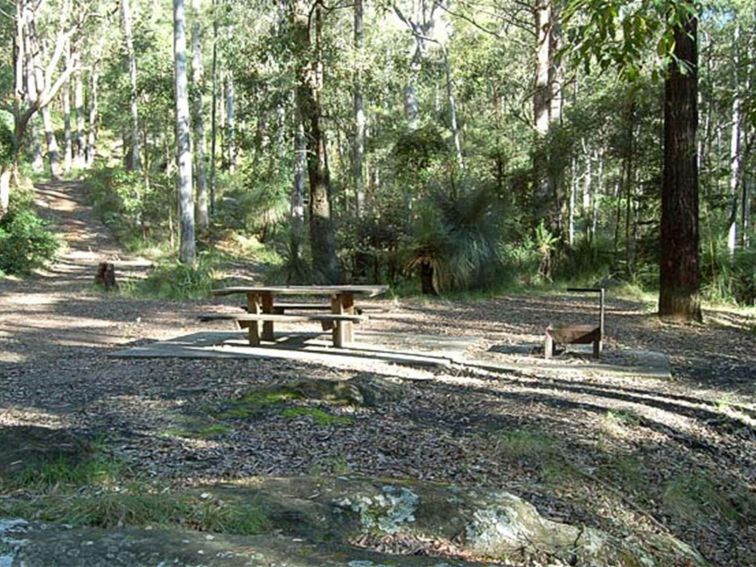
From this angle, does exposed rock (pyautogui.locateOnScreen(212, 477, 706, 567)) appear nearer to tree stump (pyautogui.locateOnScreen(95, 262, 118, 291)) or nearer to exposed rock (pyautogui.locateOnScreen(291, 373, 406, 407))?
exposed rock (pyautogui.locateOnScreen(291, 373, 406, 407))

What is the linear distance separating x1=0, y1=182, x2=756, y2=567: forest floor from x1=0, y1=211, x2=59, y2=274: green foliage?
9094mm

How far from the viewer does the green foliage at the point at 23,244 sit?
18.2m

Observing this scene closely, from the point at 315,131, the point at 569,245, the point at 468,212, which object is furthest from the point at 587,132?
the point at 315,131

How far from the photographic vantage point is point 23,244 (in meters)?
18.7

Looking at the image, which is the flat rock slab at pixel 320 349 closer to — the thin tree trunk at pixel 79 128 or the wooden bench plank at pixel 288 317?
the wooden bench plank at pixel 288 317

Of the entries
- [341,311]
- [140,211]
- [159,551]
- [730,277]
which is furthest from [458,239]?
[140,211]

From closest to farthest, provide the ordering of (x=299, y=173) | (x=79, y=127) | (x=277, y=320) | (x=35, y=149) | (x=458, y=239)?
(x=277, y=320) → (x=458, y=239) → (x=299, y=173) → (x=35, y=149) → (x=79, y=127)

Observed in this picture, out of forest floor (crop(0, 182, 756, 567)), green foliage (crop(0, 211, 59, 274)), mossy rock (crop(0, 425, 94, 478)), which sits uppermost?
green foliage (crop(0, 211, 59, 274))

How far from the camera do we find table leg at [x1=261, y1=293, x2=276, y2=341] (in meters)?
9.05

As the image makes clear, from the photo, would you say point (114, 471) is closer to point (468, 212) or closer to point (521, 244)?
point (468, 212)

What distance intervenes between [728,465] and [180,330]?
298 inches

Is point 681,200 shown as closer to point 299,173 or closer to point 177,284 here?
point 177,284

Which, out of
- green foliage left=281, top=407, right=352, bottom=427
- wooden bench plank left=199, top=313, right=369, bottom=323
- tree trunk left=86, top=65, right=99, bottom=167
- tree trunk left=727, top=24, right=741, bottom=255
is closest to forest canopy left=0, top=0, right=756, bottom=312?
tree trunk left=727, top=24, right=741, bottom=255

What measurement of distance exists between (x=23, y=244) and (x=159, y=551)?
717 inches
